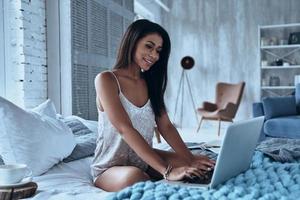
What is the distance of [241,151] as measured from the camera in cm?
137

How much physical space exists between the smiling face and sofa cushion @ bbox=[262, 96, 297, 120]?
2941 millimetres

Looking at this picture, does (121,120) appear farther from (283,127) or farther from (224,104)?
(224,104)

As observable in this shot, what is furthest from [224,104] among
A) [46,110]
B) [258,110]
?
[46,110]

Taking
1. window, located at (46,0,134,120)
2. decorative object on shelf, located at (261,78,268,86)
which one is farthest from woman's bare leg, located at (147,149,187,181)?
decorative object on shelf, located at (261,78,268,86)

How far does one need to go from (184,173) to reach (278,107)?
11.1ft

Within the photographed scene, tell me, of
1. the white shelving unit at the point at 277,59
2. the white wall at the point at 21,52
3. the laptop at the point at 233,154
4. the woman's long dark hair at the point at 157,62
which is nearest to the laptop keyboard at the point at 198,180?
the laptop at the point at 233,154

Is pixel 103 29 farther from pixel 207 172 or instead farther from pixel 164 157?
pixel 207 172

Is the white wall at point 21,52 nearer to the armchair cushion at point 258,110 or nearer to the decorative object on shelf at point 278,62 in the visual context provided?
the armchair cushion at point 258,110

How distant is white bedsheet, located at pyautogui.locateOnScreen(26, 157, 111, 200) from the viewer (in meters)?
1.38

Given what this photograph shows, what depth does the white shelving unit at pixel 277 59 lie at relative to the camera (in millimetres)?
6605

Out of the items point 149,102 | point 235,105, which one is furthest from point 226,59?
point 149,102

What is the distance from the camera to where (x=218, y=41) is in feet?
23.6

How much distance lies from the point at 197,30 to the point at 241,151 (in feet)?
20.1

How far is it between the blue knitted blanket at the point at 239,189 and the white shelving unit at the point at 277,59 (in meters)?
5.51
